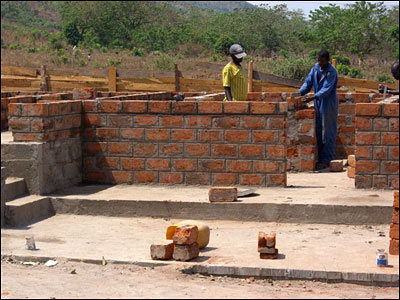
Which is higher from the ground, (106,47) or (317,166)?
(106,47)

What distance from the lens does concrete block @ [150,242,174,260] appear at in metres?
6.73

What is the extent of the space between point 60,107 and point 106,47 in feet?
100

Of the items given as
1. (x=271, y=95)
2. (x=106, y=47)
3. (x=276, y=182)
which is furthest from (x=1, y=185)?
(x=106, y=47)

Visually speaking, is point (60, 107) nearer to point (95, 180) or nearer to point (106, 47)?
point (95, 180)

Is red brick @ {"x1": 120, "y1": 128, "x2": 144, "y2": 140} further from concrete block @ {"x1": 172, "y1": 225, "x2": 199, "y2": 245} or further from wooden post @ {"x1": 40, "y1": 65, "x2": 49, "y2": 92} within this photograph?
wooden post @ {"x1": 40, "y1": 65, "x2": 49, "y2": 92}

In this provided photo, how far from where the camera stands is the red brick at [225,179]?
9.30 metres

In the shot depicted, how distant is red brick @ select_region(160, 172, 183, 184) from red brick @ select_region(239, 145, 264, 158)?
743 millimetres

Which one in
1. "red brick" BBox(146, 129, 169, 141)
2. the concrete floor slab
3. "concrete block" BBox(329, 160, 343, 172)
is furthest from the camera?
"concrete block" BBox(329, 160, 343, 172)

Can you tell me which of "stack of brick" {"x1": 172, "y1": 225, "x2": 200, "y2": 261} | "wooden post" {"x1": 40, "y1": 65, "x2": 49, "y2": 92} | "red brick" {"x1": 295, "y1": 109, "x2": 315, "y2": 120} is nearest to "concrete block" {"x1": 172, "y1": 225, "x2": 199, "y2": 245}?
"stack of brick" {"x1": 172, "y1": 225, "x2": 200, "y2": 261}

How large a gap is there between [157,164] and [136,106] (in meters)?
0.68

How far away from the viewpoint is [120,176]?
31.4 feet

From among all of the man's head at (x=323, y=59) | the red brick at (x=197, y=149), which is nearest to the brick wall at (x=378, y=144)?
the red brick at (x=197, y=149)

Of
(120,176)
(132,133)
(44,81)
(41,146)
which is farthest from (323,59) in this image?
(44,81)

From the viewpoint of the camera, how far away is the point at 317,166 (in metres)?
11.2
